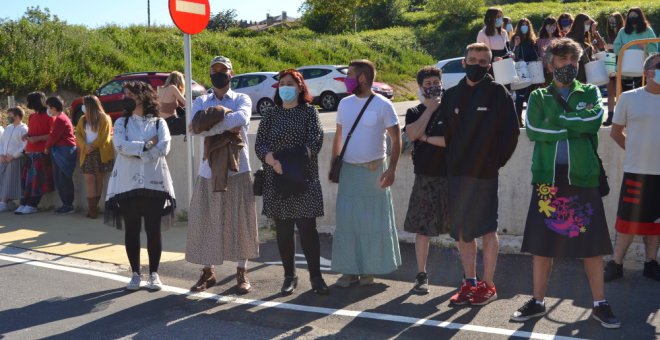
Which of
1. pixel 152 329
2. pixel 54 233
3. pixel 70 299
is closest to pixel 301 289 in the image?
pixel 152 329

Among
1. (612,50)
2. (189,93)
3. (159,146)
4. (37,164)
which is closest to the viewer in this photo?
(159,146)

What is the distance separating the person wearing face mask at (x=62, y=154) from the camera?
37.4ft

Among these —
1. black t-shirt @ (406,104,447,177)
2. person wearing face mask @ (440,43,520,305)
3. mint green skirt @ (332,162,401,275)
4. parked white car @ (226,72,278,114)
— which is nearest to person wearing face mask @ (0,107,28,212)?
mint green skirt @ (332,162,401,275)

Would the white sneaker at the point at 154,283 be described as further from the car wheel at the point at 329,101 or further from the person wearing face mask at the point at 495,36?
the car wheel at the point at 329,101

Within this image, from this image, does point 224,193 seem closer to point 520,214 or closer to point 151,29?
point 520,214

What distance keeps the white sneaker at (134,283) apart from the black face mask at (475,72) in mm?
3262

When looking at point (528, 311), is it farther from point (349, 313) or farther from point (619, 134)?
point (619, 134)

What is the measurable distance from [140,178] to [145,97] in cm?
70

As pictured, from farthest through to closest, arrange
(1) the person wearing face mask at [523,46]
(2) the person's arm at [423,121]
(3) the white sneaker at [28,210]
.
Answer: (3) the white sneaker at [28,210] < (1) the person wearing face mask at [523,46] < (2) the person's arm at [423,121]

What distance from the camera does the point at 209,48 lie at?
1481 inches

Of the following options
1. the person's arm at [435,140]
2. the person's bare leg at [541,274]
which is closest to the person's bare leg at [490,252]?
the person's bare leg at [541,274]

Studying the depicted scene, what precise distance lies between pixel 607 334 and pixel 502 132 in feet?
5.20

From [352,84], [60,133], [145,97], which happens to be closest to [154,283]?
[145,97]

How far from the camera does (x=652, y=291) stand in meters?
6.52
